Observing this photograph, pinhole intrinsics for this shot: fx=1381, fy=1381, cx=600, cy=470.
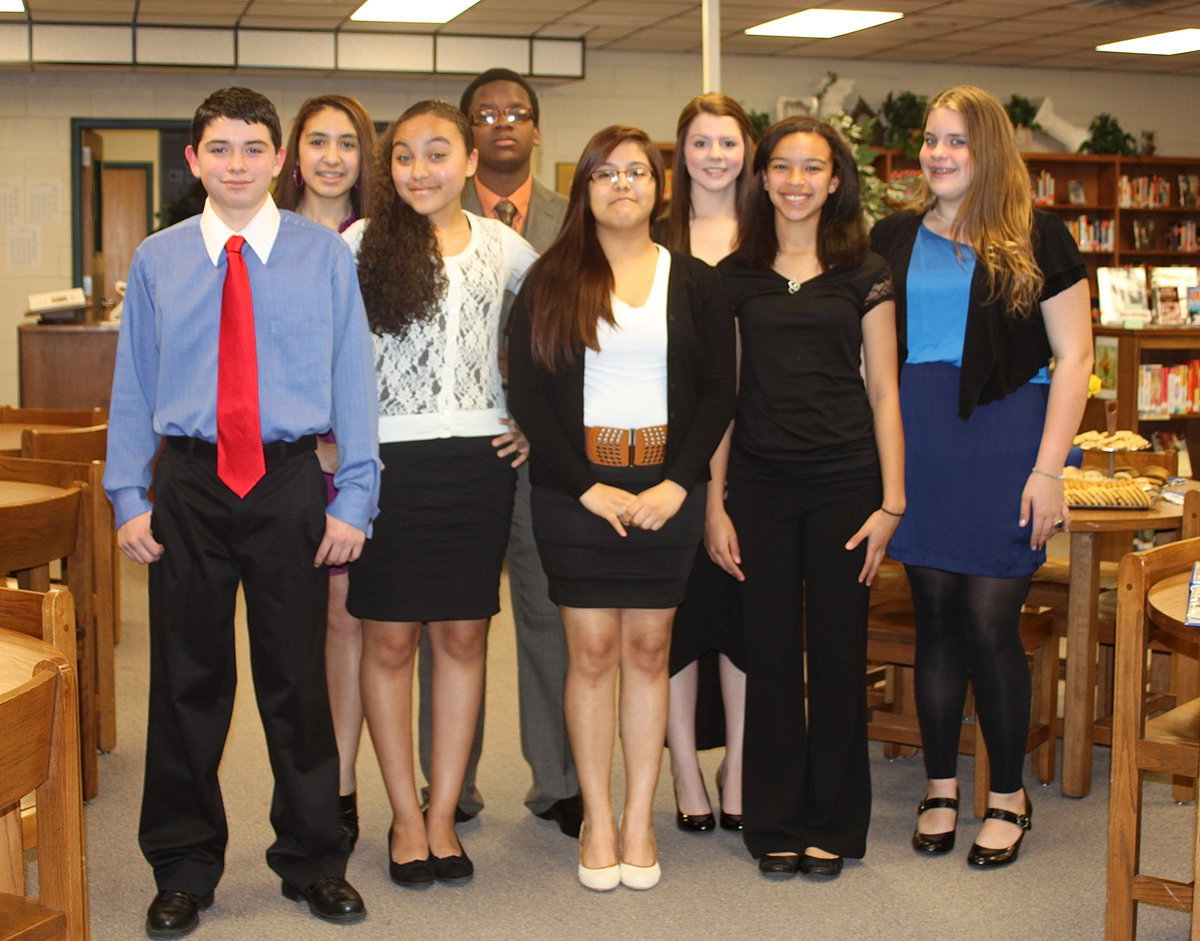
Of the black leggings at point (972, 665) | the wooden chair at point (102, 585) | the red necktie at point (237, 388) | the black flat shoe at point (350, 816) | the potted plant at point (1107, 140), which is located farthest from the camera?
the potted plant at point (1107, 140)

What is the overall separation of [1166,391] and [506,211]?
5992mm

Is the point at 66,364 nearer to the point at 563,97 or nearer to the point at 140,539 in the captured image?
the point at 563,97

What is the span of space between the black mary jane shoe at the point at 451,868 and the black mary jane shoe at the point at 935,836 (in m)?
1.03

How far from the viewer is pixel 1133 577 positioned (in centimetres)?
245

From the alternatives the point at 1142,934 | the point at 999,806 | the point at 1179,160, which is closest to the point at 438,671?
the point at 999,806

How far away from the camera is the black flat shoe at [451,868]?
2.99 m

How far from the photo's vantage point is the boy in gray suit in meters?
3.27

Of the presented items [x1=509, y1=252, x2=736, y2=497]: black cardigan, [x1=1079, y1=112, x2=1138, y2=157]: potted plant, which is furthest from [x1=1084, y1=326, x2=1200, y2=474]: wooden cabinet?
[x1=509, y1=252, x2=736, y2=497]: black cardigan

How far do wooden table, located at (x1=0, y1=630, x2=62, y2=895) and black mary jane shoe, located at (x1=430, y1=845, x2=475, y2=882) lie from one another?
1053 mm

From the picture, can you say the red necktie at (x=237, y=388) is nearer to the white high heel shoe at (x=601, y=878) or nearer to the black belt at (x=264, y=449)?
the black belt at (x=264, y=449)

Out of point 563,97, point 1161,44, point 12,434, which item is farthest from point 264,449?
point 1161,44

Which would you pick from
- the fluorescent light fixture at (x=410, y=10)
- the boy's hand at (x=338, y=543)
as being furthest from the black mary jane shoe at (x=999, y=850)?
the fluorescent light fixture at (x=410, y=10)

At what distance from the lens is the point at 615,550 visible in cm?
284

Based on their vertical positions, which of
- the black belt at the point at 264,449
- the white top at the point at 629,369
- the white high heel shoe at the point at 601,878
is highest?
the white top at the point at 629,369
